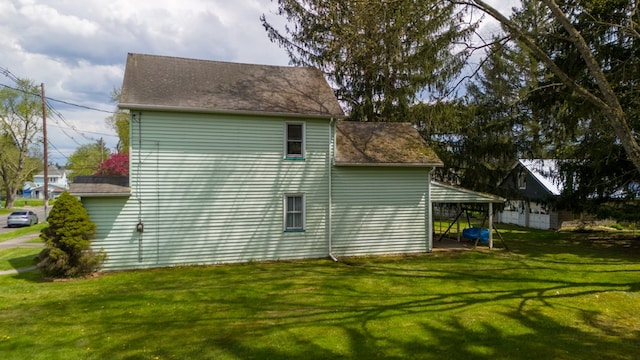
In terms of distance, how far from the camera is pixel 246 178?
13.6m

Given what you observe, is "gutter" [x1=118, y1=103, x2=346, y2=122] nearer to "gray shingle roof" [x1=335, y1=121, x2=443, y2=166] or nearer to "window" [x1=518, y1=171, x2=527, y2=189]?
"gray shingle roof" [x1=335, y1=121, x2=443, y2=166]

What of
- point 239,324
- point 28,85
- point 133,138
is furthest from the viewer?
point 28,85

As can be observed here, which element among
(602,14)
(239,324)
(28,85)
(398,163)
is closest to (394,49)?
(398,163)

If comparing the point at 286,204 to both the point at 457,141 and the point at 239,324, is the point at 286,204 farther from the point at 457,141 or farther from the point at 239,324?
the point at 457,141

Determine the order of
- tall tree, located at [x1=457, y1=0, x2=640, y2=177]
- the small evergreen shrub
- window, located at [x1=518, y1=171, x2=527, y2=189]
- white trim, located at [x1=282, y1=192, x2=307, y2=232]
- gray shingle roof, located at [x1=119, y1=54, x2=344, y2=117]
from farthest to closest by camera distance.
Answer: window, located at [x1=518, y1=171, x2=527, y2=189], white trim, located at [x1=282, y1=192, x2=307, y2=232], tall tree, located at [x1=457, y1=0, x2=640, y2=177], gray shingle roof, located at [x1=119, y1=54, x2=344, y2=117], the small evergreen shrub

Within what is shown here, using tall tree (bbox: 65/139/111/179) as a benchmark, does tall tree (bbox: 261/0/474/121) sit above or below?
above

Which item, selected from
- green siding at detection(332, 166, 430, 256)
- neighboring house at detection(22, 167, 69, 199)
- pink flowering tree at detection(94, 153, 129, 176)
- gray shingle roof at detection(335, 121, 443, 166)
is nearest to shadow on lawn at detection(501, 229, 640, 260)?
green siding at detection(332, 166, 430, 256)

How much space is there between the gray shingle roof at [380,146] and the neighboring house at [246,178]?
7 cm

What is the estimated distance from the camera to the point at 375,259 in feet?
46.9

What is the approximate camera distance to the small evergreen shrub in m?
11.1

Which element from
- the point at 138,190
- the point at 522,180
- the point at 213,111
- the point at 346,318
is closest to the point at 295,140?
the point at 213,111

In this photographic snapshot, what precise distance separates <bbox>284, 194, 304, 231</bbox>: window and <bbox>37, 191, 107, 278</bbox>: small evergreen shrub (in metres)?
6.08

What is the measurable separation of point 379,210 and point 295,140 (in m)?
4.13

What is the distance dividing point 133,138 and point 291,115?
5153 millimetres
